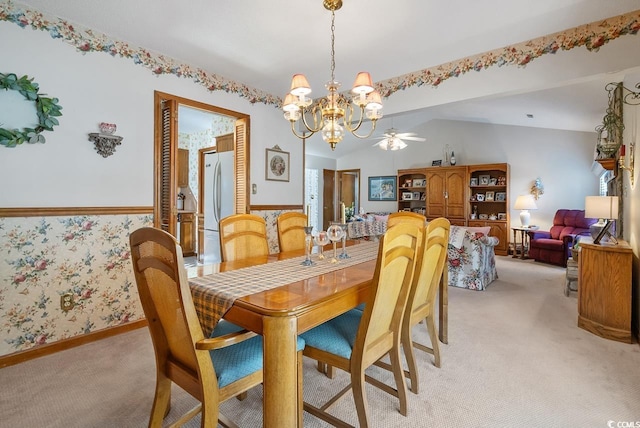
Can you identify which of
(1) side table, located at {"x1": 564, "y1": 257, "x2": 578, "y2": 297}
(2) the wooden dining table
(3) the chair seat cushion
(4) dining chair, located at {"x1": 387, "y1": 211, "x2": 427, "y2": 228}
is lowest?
(1) side table, located at {"x1": 564, "y1": 257, "x2": 578, "y2": 297}

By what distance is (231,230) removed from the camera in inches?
89.4

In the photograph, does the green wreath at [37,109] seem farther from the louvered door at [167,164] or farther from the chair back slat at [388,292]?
the chair back slat at [388,292]

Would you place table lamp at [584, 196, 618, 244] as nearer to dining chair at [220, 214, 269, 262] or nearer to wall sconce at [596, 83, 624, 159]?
wall sconce at [596, 83, 624, 159]

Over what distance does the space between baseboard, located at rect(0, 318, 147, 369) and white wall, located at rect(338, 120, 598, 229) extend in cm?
693

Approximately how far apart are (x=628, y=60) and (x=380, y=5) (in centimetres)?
191

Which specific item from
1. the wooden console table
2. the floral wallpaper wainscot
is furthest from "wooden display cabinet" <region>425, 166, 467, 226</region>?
the floral wallpaper wainscot

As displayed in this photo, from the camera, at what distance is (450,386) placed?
193 centimetres

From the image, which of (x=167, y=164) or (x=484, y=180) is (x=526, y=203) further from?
(x=167, y=164)

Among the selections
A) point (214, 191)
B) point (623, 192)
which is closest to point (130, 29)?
point (214, 191)

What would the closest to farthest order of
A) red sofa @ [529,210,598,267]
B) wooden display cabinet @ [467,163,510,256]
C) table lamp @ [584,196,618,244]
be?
table lamp @ [584,196,618,244]
red sofa @ [529,210,598,267]
wooden display cabinet @ [467,163,510,256]

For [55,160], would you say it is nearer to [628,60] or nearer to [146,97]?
[146,97]

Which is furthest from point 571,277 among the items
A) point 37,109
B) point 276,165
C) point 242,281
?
point 37,109

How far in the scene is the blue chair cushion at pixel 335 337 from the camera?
149 cm

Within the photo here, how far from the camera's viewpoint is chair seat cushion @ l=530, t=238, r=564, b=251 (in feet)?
17.6
